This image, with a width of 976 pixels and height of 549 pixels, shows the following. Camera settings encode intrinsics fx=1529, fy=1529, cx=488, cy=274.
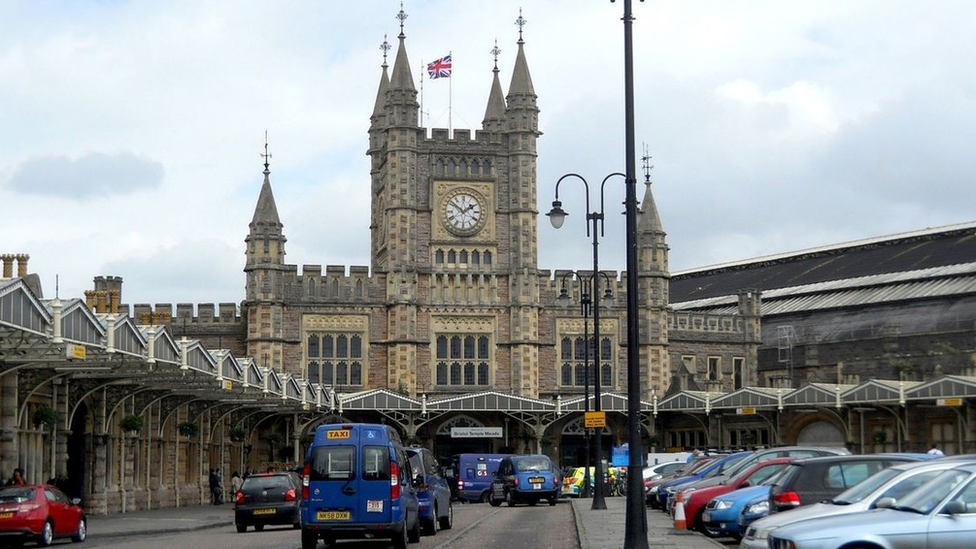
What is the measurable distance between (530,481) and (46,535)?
24312 mm

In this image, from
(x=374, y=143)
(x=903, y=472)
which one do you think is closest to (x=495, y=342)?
(x=374, y=143)

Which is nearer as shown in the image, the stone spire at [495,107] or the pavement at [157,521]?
the pavement at [157,521]

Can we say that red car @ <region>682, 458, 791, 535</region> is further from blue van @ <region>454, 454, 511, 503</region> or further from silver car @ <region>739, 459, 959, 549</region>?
blue van @ <region>454, 454, 511, 503</region>

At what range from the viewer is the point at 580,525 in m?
32.8

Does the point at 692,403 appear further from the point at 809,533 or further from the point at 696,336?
the point at 809,533

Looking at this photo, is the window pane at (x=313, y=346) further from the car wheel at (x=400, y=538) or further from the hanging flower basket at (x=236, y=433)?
the car wheel at (x=400, y=538)

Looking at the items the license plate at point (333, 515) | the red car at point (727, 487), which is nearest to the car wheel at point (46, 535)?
the license plate at point (333, 515)

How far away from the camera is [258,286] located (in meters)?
77.6

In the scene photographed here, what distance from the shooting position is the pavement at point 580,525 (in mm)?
26688

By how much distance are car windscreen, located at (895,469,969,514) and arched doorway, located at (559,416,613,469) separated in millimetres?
63692

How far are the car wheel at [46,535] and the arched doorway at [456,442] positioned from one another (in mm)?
48253

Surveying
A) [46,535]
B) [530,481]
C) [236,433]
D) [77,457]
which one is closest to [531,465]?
[530,481]

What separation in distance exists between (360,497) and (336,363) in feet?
175

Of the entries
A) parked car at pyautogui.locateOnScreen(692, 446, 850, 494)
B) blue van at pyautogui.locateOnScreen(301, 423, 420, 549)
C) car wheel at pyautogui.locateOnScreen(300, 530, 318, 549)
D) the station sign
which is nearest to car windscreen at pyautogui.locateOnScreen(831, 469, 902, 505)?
blue van at pyautogui.locateOnScreen(301, 423, 420, 549)
